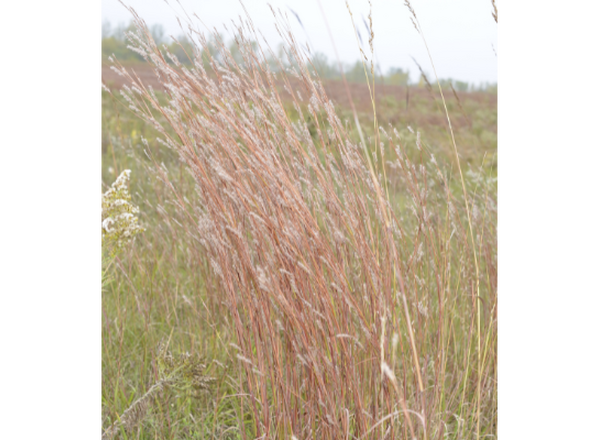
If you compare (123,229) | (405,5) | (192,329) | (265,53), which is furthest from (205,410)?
(405,5)

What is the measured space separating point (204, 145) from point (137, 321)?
5.01 ft

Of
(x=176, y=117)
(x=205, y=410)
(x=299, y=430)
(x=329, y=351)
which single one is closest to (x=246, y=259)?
(x=329, y=351)

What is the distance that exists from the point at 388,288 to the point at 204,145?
0.73 metres

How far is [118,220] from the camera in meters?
1.97

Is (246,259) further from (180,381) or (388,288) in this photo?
(180,381)

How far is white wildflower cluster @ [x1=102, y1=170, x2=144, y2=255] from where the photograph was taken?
1.94 metres

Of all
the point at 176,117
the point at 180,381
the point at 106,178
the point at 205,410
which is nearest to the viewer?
the point at 176,117

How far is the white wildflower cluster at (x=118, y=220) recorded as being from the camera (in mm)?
1940

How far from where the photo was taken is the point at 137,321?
2.39 meters

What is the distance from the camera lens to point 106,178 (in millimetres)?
5301

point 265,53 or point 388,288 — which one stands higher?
point 265,53

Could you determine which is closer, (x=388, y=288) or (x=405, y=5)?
(x=388, y=288)

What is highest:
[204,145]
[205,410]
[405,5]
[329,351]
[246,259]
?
[405,5]

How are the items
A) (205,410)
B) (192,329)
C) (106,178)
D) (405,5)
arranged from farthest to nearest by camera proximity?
(106,178) → (192,329) → (205,410) → (405,5)
